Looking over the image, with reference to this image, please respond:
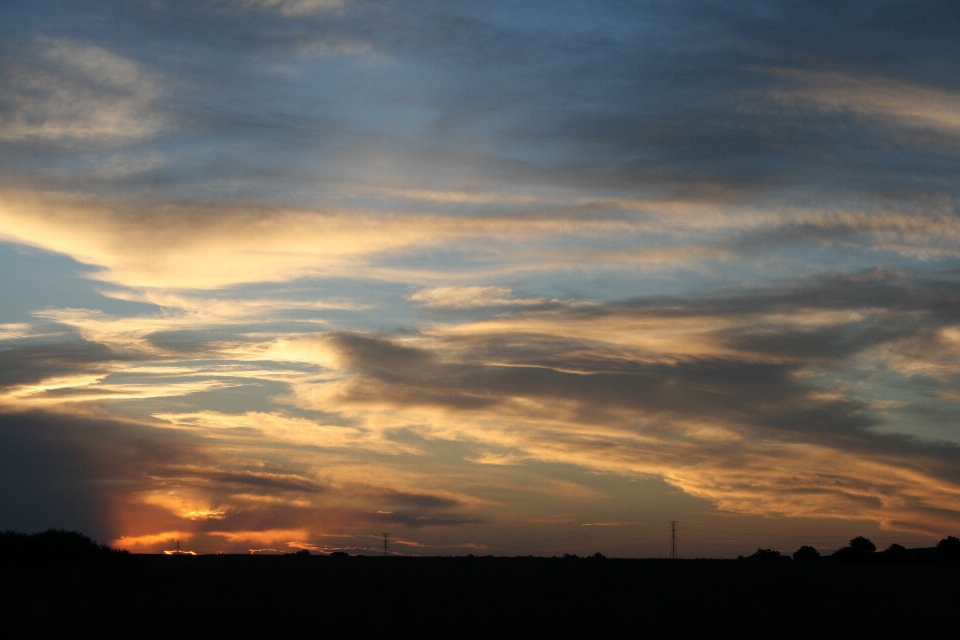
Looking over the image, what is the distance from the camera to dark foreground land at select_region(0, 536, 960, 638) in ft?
103

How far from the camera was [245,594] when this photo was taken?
44188 mm

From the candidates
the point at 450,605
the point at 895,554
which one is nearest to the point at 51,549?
the point at 450,605

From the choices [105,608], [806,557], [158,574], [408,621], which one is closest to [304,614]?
[408,621]

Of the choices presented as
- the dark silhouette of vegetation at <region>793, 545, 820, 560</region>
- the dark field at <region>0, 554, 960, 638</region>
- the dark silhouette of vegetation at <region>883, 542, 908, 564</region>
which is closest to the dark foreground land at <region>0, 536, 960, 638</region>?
the dark field at <region>0, 554, 960, 638</region>

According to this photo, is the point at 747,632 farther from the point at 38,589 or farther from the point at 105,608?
the point at 38,589

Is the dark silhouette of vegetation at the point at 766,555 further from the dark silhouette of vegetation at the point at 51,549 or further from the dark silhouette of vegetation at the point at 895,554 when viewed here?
the dark silhouette of vegetation at the point at 51,549

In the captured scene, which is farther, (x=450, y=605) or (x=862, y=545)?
(x=862, y=545)

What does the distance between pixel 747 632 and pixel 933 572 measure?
4725 cm

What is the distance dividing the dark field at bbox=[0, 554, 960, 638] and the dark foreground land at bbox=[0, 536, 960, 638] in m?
0.07

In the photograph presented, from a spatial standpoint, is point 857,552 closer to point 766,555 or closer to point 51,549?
point 766,555

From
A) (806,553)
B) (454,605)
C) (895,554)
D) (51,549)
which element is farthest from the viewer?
(806,553)

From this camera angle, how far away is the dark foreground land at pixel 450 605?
103 ft

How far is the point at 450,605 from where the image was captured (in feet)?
131

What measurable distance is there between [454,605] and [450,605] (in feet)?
0.57
